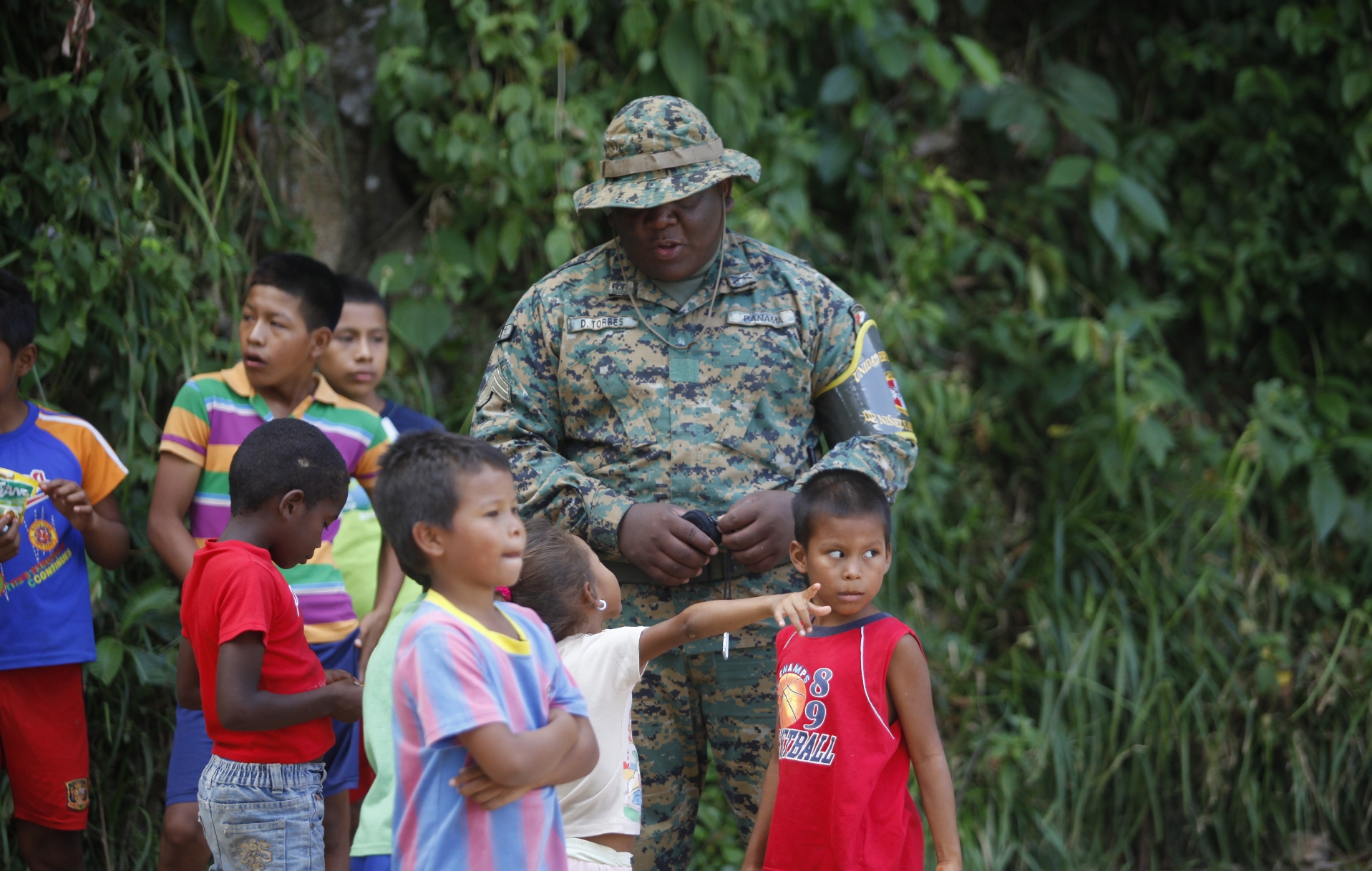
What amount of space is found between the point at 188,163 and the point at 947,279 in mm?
2985

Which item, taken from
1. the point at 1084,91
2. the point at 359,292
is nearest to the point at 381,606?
the point at 359,292

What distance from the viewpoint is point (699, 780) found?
9.18 ft

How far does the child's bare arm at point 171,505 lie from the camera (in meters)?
2.76

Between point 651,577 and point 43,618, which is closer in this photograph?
point 651,577

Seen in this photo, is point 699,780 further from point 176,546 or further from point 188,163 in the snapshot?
point 188,163

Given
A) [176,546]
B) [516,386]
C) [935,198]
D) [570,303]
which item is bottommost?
[176,546]

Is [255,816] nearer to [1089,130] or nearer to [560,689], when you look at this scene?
[560,689]

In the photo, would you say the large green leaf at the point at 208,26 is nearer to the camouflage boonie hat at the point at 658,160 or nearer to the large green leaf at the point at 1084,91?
the camouflage boonie hat at the point at 658,160

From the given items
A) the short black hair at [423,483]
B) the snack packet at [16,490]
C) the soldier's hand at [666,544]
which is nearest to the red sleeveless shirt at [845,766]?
the soldier's hand at [666,544]

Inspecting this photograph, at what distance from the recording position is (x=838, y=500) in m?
2.28

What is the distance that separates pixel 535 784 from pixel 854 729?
0.77 metres

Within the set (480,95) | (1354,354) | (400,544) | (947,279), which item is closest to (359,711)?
(400,544)

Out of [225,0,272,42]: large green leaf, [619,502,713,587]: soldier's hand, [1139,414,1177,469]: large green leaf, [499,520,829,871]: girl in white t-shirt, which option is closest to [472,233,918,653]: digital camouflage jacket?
[619,502,713,587]: soldier's hand

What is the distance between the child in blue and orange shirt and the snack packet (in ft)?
0.03
